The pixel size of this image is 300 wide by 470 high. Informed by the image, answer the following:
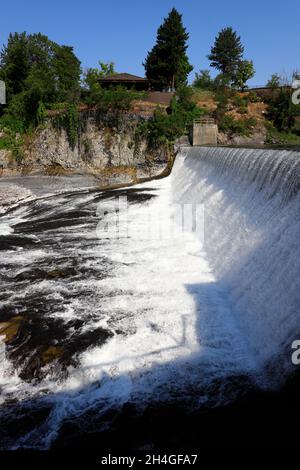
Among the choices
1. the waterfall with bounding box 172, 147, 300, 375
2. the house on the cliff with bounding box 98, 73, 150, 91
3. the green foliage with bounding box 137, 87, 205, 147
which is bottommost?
the waterfall with bounding box 172, 147, 300, 375

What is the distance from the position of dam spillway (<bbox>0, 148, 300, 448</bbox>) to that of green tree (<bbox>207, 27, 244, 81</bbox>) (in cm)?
4014

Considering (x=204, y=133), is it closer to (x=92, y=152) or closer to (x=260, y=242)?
(x=92, y=152)

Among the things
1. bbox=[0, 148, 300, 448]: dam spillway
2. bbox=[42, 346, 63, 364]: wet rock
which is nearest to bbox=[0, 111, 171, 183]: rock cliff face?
bbox=[0, 148, 300, 448]: dam spillway

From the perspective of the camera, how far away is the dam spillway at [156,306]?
13.1 feet

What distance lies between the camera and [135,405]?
3795mm

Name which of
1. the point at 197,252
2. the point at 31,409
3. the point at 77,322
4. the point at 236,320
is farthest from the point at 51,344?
the point at 197,252

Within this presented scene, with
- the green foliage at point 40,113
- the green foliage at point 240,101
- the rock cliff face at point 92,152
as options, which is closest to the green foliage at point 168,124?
the rock cliff face at point 92,152

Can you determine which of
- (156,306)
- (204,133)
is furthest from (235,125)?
(156,306)

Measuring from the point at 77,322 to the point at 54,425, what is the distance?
72.2 inches

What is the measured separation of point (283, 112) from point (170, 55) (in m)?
14.7

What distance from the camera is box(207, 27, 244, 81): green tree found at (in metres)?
43.5

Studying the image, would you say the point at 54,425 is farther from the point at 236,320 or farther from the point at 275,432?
the point at 236,320

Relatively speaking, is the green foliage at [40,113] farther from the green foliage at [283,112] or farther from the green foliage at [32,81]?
the green foliage at [283,112]

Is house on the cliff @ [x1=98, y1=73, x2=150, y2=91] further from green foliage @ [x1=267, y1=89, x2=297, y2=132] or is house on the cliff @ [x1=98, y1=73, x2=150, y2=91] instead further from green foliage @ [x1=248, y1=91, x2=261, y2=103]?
green foliage @ [x1=267, y1=89, x2=297, y2=132]
